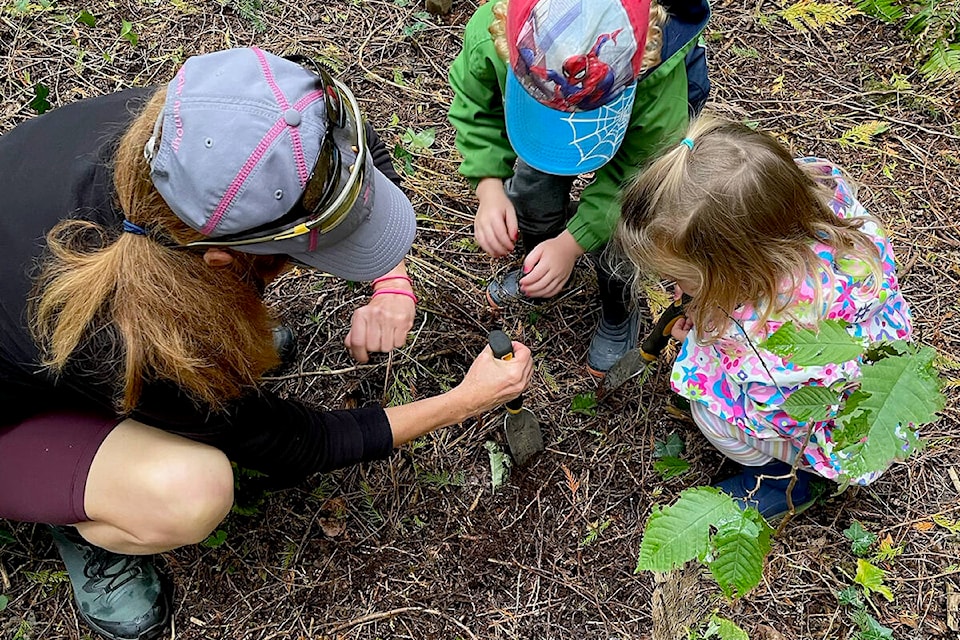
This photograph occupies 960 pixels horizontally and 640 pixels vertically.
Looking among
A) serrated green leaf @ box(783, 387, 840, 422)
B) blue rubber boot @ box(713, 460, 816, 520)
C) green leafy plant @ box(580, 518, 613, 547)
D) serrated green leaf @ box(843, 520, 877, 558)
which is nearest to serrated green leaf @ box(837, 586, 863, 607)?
serrated green leaf @ box(843, 520, 877, 558)

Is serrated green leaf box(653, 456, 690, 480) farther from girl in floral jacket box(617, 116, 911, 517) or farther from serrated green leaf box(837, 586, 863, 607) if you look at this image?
serrated green leaf box(837, 586, 863, 607)

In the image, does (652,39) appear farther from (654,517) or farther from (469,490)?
(469,490)

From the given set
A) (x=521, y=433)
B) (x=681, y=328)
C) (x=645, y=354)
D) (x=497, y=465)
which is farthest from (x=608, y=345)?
(x=497, y=465)

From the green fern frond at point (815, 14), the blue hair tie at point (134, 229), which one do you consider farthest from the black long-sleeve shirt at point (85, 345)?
the green fern frond at point (815, 14)

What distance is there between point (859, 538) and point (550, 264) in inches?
45.2

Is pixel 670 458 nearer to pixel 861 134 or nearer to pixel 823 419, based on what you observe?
pixel 823 419

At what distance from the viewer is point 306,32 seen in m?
3.04

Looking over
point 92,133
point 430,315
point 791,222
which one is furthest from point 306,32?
point 791,222

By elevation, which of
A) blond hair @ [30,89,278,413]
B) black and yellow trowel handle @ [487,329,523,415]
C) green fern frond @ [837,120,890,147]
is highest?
blond hair @ [30,89,278,413]

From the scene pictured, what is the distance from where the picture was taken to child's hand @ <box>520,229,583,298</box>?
2113 mm

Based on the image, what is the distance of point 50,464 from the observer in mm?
1693

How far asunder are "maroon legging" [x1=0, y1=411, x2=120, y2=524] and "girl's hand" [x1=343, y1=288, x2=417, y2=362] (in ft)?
2.11

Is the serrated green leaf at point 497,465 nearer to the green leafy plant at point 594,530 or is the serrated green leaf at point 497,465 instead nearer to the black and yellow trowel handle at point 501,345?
the green leafy plant at point 594,530

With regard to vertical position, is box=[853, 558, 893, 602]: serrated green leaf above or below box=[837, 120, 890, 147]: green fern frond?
below
